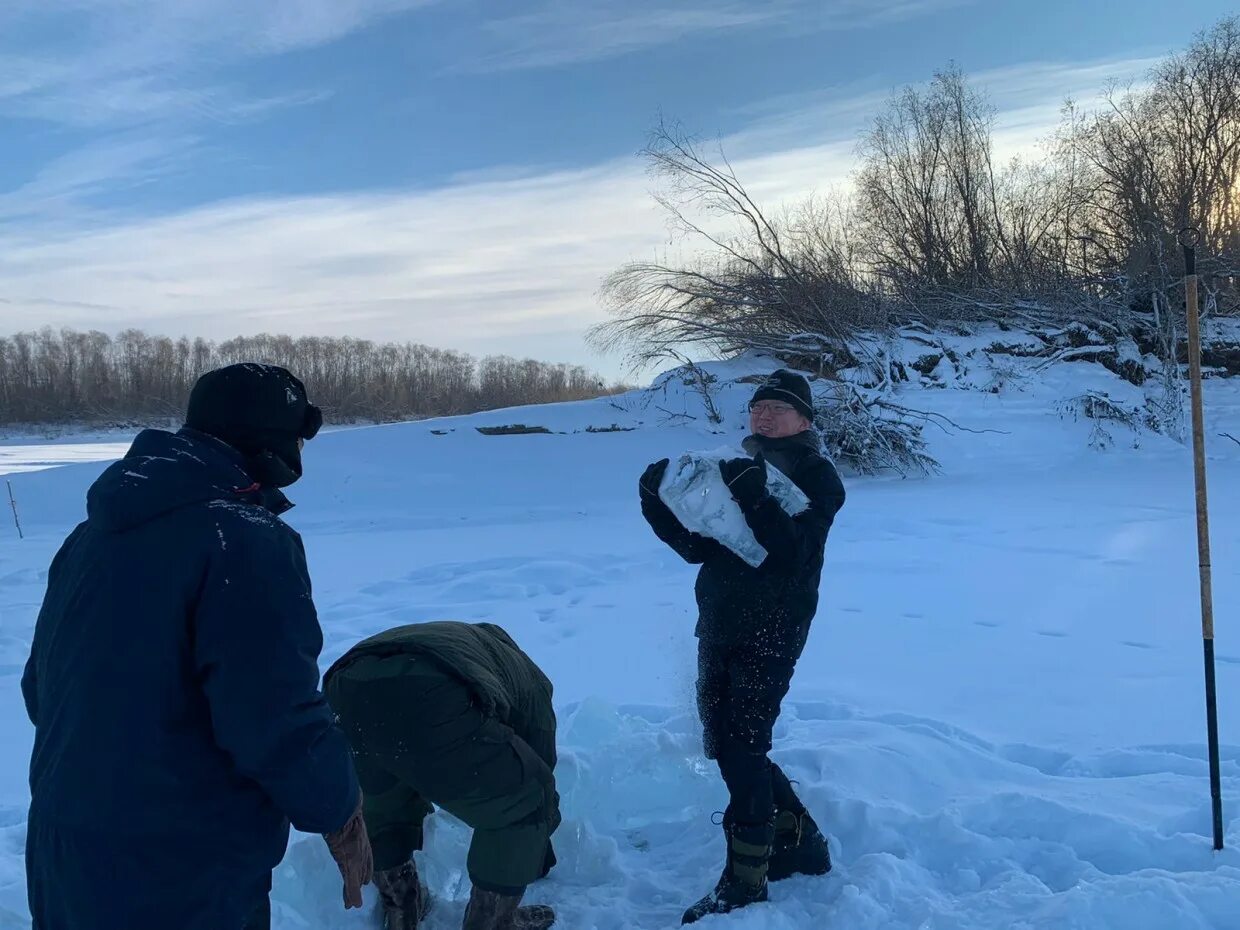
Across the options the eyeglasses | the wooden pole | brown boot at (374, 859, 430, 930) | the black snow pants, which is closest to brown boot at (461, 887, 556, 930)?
brown boot at (374, 859, 430, 930)

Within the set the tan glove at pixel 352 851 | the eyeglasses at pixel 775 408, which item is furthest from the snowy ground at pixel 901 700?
the eyeglasses at pixel 775 408

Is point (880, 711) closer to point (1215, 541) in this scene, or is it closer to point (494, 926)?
point (494, 926)

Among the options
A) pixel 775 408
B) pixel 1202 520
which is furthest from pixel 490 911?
pixel 1202 520

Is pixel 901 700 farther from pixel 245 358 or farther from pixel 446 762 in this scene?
pixel 245 358

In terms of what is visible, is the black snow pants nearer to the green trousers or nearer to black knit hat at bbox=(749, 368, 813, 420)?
the green trousers

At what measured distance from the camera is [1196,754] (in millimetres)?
3838

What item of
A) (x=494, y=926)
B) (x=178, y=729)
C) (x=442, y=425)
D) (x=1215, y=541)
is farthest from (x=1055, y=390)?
(x=178, y=729)

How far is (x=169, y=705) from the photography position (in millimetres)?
1741

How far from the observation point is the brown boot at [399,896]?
110 inches

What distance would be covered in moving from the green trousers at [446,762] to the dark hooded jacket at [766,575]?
717mm

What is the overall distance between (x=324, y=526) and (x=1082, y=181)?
17950 mm

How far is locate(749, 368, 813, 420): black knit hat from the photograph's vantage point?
3105mm

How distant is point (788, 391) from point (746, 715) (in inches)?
43.0

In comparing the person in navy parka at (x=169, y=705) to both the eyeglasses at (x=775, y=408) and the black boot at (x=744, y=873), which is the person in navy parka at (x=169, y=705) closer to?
the black boot at (x=744, y=873)
